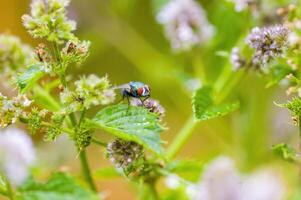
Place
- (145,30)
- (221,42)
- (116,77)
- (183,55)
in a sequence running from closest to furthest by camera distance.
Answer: (221,42), (183,55), (145,30), (116,77)

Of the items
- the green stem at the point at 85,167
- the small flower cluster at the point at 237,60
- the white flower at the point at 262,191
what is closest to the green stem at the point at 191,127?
the small flower cluster at the point at 237,60

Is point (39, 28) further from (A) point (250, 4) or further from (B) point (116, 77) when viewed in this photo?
(B) point (116, 77)

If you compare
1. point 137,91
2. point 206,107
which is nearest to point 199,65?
point 206,107

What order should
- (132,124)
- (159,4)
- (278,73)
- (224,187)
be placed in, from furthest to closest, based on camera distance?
(159,4) → (278,73) → (132,124) → (224,187)

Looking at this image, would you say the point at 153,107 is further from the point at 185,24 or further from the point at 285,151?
the point at 185,24

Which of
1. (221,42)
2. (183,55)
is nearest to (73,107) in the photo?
(221,42)

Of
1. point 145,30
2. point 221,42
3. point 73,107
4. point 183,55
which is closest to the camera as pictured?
point 73,107
